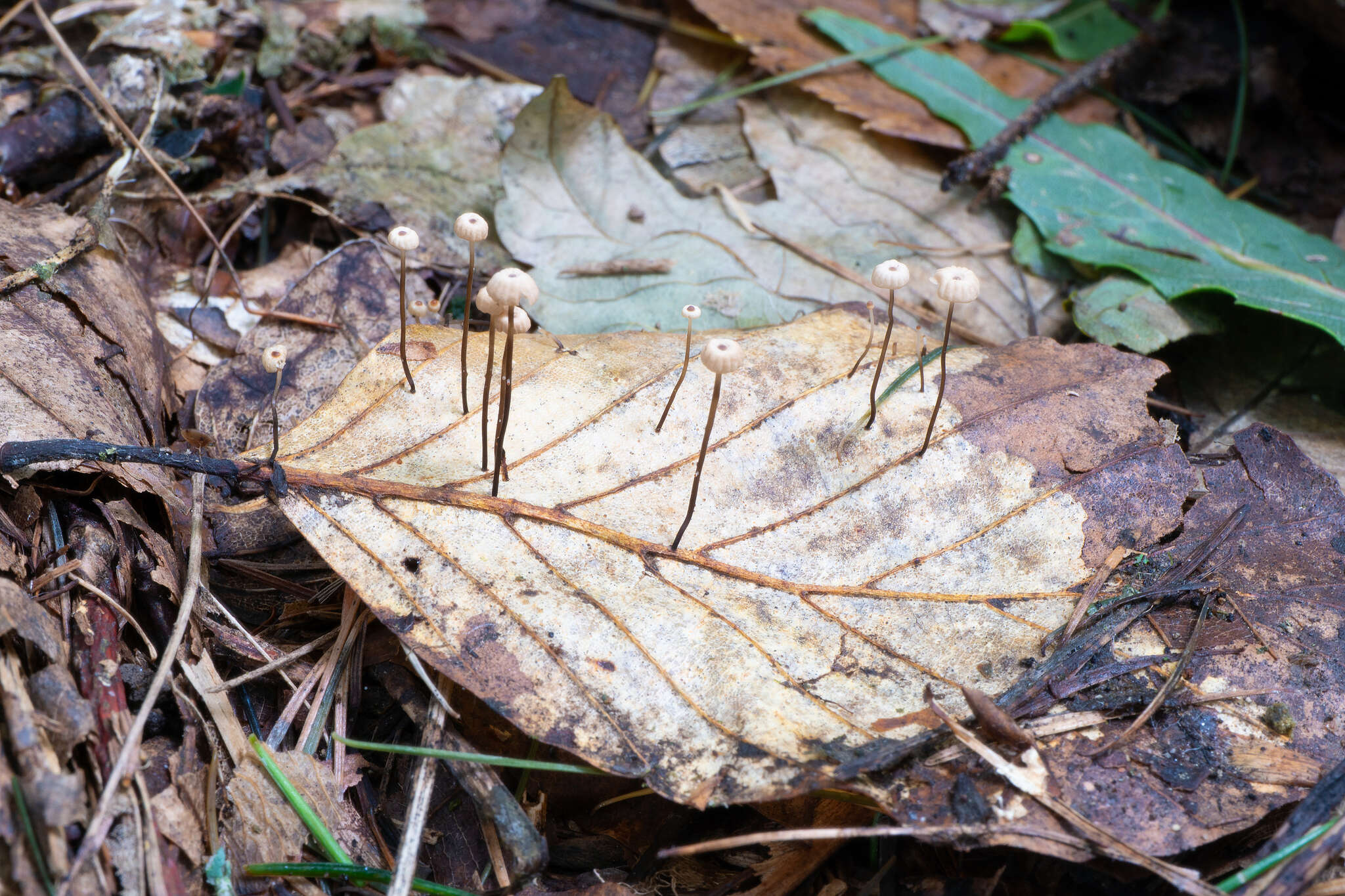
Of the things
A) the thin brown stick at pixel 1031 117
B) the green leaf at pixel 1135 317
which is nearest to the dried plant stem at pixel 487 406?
the green leaf at pixel 1135 317

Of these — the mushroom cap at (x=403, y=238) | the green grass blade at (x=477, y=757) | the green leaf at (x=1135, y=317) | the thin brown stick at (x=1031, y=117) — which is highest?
the mushroom cap at (x=403, y=238)

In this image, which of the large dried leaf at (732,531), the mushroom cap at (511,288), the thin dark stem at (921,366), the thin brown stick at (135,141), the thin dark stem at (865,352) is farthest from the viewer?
the thin brown stick at (135,141)

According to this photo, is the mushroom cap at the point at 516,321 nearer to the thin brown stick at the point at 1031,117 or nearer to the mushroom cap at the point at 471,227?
the mushroom cap at the point at 471,227

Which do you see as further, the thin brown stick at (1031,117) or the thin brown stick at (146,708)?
the thin brown stick at (1031,117)

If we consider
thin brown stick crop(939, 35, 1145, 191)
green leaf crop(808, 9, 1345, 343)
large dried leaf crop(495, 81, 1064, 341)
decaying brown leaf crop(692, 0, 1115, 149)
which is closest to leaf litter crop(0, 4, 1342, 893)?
large dried leaf crop(495, 81, 1064, 341)

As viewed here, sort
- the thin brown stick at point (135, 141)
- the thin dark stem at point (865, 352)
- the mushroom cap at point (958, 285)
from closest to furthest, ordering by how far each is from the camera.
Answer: the mushroom cap at point (958, 285) < the thin dark stem at point (865, 352) < the thin brown stick at point (135, 141)

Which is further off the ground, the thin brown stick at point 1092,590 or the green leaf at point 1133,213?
the green leaf at point 1133,213
